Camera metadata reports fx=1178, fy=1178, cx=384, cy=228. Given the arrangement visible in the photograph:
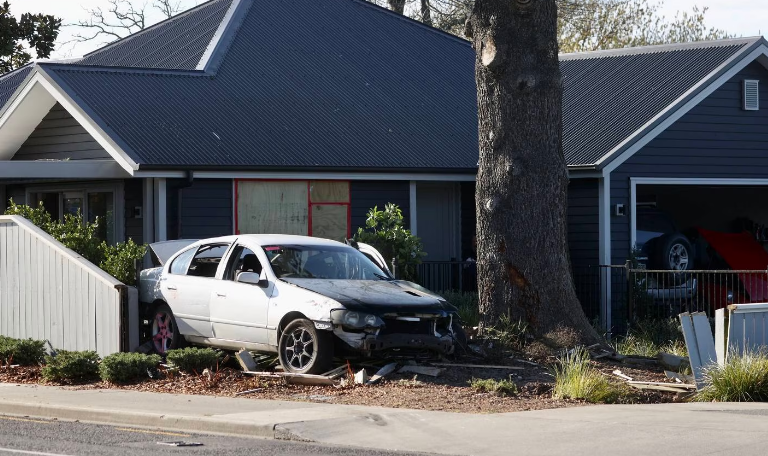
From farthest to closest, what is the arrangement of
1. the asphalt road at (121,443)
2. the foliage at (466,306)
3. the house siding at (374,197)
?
1. the house siding at (374,197)
2. the foliage at (466,306)
3. the asphalt road at (121,443)

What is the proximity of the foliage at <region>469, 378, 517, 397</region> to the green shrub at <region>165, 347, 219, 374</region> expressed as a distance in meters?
3.33

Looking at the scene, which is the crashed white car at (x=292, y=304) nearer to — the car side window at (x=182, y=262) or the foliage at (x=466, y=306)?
the car side window at (x=182, y=262)

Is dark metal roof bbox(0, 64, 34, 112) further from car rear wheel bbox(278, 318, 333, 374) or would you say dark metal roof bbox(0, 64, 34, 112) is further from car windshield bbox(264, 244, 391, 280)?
car rear wheel bbox(278, 318, 333, 374)

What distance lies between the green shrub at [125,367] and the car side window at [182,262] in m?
1.74

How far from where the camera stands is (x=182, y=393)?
13.1 metres

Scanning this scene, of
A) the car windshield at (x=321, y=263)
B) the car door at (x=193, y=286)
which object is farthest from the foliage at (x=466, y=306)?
the car door at (x=193, y=286)

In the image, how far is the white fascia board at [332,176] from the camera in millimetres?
20141

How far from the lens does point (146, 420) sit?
444 inches

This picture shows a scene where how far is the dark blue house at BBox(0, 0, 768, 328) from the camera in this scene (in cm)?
2034

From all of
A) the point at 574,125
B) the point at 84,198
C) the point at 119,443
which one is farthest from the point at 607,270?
the point at 119,443

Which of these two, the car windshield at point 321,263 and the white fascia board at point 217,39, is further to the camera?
the white fascia board at point 217,39

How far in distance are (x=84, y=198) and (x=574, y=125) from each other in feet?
31.7

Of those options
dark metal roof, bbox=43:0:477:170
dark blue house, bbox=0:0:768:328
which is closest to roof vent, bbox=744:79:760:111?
dark blue house, bbox=0:0:768:328

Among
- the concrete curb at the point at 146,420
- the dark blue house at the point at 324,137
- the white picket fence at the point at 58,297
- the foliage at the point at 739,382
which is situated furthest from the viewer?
the dark blue house at the point at 324,137
